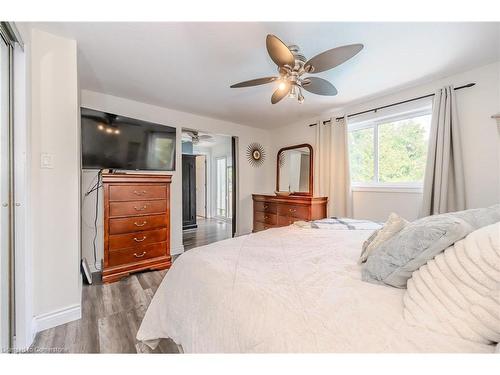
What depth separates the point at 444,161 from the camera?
218cm

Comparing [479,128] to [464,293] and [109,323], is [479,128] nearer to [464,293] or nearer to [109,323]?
[464,293]

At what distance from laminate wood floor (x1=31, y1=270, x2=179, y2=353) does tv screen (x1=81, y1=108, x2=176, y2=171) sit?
1.42 meters

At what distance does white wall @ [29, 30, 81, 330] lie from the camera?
1513mm

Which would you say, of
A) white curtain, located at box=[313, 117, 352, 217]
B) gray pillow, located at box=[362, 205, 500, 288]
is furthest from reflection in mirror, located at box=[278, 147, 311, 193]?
gray pillow, located at box=[362, 205, 500, 288]

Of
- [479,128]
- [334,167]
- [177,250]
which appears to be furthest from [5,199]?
[479,128]

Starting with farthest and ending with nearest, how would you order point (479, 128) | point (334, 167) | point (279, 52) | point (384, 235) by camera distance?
1. point (334, 167)
2. point (479, 128)
3. point (279, 52)
4. point (384, 235)

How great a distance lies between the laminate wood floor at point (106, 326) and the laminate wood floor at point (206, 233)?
1.62 metres

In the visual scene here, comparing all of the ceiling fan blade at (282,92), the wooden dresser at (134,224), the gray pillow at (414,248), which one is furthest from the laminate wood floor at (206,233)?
the gray pillow at (414,248)

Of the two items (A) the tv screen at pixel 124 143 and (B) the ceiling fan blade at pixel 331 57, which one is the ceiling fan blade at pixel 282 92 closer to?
(B) the ceiling fan blade at pixel 331 57

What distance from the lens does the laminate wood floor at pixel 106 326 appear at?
4.52ft

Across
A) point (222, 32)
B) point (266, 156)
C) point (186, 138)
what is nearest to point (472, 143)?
point (222, 32)

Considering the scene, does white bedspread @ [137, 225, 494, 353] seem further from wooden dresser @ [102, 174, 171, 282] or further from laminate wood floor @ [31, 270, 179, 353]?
wooden dresser @ [102, 174, 171, 282]

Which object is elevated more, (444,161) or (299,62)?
(299,62)

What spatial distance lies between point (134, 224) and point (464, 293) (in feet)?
8.70
